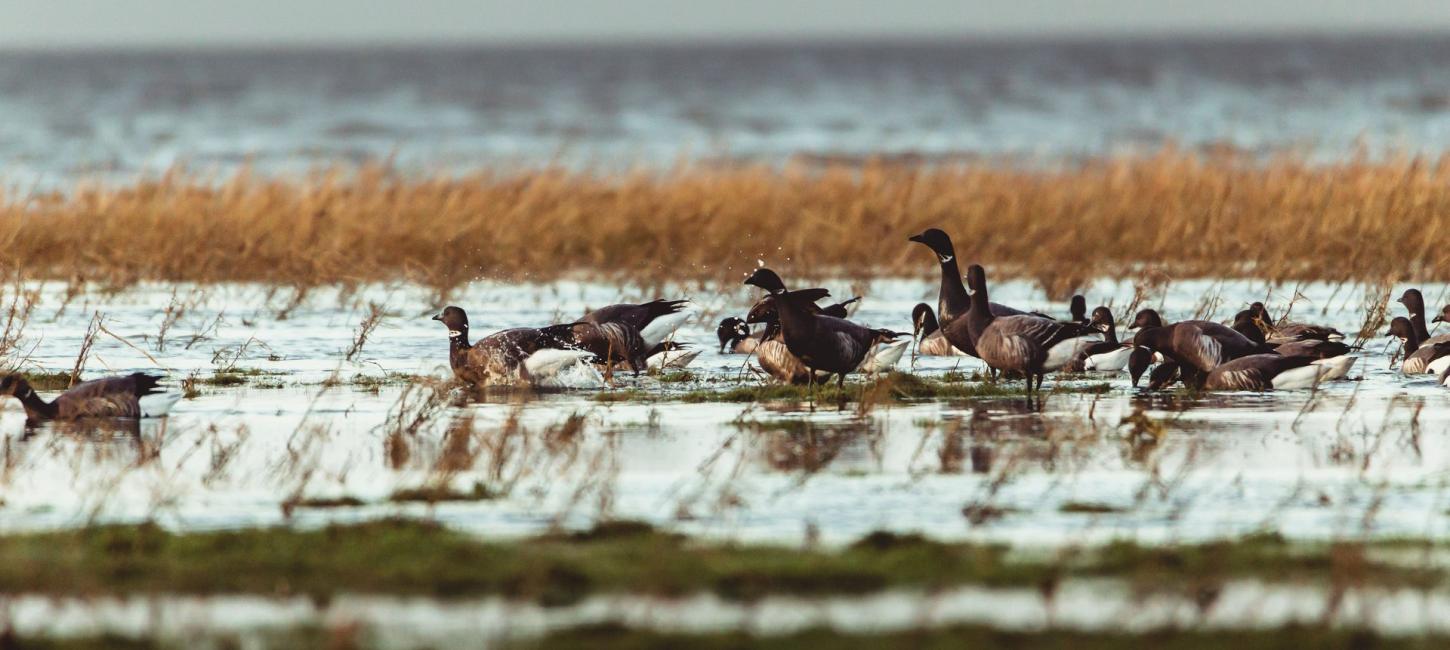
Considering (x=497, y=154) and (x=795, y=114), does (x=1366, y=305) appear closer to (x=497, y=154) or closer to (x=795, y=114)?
(x=497, y=154)

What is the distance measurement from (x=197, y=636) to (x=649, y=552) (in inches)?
76.5

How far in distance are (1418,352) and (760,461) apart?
19.8 feet

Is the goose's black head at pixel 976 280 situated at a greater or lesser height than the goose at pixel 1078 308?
greater

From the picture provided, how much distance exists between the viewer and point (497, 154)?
49.9 meters

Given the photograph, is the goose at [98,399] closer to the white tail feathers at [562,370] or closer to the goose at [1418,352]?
the white tail feathers at [562,370]

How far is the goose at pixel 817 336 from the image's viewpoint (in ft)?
42.2

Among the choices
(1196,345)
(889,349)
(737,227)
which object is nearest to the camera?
(1196,345)

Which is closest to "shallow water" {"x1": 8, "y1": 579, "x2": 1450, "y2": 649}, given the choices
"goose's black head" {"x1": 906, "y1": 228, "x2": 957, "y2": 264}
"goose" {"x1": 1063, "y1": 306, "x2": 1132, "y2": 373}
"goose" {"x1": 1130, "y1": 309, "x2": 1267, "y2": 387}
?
"goose" {"x1": 1130, "y1": 309, "x2": 1267, "y2": 387}

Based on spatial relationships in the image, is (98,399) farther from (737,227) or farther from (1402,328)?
(737,227)

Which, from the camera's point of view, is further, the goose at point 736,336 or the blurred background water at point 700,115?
the blurred background water at point 700,115

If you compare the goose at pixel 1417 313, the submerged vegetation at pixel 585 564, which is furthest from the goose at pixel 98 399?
the goose at pixel 1417 313

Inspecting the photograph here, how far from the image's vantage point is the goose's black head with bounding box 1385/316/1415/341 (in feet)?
47.5

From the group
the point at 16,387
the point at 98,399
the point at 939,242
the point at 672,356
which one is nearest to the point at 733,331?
the point at 672,356

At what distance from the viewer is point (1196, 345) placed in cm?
1336
